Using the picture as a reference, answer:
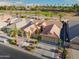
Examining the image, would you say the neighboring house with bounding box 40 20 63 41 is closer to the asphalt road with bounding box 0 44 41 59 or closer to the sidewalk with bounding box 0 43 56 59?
the sidewalk with bounding box 0 43 56 59

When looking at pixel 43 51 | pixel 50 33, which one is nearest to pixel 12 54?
pixel 43 51

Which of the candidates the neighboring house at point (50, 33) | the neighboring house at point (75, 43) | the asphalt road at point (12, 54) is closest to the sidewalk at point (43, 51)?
the asphalt road at point (12, 54)

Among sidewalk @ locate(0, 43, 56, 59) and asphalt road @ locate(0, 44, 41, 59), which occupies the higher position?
sidewalk @ locate(0, 43, 56, 59)

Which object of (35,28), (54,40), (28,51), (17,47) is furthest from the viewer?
(35,28)

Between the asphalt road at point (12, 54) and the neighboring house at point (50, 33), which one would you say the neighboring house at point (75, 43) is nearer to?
the neighboring house at point (50, 33)

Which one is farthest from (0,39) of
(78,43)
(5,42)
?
(78,43)

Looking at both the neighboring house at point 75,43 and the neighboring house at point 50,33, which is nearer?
the neighboring house at point 75,43

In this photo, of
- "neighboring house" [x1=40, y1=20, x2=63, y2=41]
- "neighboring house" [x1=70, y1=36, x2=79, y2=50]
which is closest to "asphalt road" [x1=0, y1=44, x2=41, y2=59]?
"neighboring house" [x1=70, y1=36, x2=79, y2=50]

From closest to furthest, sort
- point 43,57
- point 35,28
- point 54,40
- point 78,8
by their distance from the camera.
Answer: point 43,57
point 54,40
point 35,28
point 78,8

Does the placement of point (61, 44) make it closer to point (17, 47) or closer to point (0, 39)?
point (17, 47)

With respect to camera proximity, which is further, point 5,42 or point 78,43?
point 5,42

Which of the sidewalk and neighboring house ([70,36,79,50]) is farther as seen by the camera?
neighboring house ([70,36,79,50])
